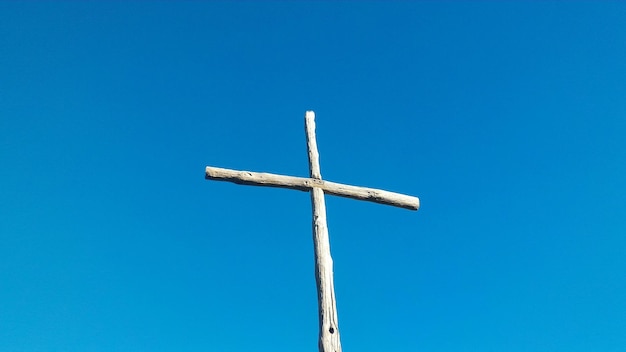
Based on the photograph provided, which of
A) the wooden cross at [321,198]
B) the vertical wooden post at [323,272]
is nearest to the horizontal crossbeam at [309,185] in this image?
the wooden cross at [321,198]

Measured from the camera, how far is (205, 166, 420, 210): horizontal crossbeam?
807 cm

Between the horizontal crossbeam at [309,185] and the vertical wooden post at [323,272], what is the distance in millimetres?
153

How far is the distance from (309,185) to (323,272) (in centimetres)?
146

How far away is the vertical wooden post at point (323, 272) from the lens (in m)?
6.86

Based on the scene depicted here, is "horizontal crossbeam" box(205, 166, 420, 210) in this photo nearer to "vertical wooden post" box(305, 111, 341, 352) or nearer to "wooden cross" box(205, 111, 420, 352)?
"wooden cross" box(205, 111, 420, 352)

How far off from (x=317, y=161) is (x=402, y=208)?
149 centimetres

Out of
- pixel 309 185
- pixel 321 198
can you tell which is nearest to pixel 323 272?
pixel 321 198

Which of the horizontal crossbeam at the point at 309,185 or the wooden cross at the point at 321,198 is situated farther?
the horizontal crossbeam at the point at 309,185

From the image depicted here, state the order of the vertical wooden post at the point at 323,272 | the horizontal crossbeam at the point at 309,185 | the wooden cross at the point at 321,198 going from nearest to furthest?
the vertical wooden post at the point at 323,272, the wooden cross at the point at 321,198, the horizontal crossbeam at the point at 309,185

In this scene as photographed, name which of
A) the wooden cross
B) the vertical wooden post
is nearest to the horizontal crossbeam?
the wooden cross

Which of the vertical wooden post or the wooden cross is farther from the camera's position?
the wooden cross

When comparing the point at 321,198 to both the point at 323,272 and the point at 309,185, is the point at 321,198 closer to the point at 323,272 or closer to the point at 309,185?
the point at 309,185

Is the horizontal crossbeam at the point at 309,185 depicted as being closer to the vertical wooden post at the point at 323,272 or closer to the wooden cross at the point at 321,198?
the wooden cross at the point at 321,198

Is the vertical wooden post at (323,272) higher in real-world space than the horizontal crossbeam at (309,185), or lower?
lower
